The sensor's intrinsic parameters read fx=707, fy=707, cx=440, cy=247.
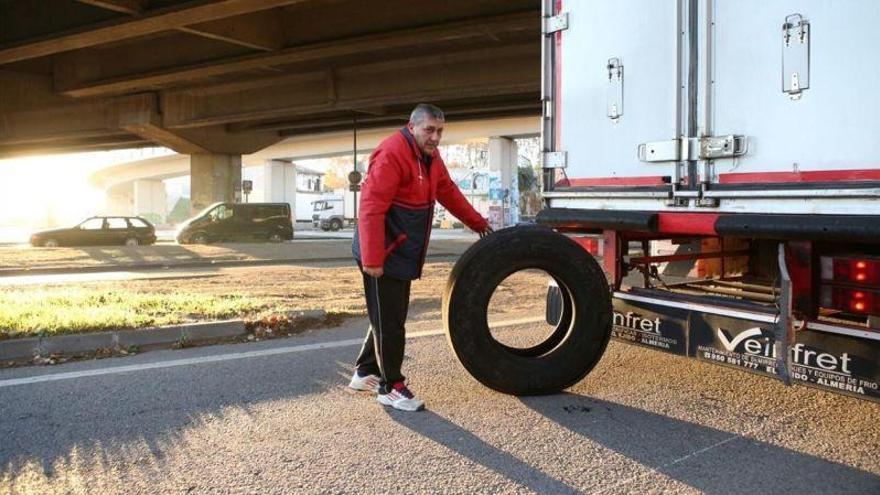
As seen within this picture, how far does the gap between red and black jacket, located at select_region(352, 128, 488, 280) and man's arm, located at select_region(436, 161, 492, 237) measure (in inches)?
6.3

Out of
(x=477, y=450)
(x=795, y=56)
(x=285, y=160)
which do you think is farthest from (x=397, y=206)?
(x=285, y=160)

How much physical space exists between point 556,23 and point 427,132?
1.30m

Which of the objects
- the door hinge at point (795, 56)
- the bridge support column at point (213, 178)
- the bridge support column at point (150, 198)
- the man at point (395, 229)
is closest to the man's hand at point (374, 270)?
the man at point (395, 229)

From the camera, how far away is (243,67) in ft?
57.4

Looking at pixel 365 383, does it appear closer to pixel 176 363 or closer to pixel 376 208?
pixel 376 208

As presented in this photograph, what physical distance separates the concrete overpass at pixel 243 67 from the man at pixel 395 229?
9027mm

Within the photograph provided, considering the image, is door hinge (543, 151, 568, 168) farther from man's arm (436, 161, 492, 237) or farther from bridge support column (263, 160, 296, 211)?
bridge support column (263, 160, 296, 211)

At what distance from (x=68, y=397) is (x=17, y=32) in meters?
13.7

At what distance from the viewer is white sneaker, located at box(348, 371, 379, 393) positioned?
4496mm

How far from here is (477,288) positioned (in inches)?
163

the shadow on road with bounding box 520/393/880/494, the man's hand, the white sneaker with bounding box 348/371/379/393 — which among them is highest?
the man's hand

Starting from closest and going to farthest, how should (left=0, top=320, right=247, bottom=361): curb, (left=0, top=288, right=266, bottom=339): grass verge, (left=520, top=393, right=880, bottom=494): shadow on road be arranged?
(left=520, top=393, right=880, bottom=494): shadow on road < (left=0, top=320, right=247, bottom=361): curb < (left=0, top=288, right=266, bottom=339): grass verge

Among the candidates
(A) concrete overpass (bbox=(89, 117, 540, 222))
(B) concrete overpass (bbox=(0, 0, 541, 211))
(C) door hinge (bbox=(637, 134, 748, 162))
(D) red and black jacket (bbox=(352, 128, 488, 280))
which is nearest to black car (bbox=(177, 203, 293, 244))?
(B) concrete overpass (bbox=(0, 0, 541, 211))

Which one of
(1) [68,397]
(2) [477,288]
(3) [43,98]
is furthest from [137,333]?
A: (3) [43,98]
